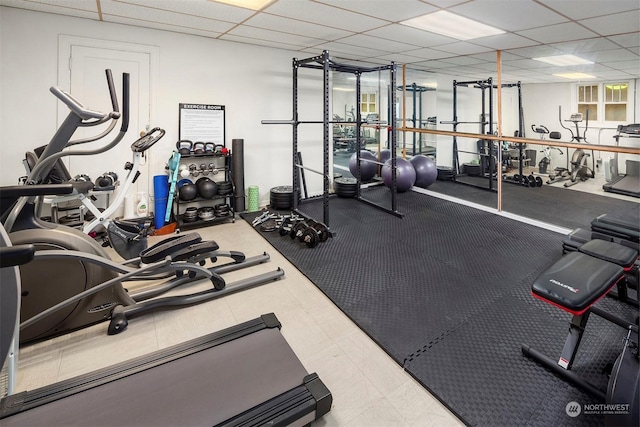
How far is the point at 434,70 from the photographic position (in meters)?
6.93

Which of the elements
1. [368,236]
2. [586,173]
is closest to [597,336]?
[368,236]

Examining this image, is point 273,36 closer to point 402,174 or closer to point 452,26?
point 452,26

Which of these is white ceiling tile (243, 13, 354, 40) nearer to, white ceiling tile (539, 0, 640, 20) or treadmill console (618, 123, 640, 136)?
white ceiling tile (539, 0, 640, 20)

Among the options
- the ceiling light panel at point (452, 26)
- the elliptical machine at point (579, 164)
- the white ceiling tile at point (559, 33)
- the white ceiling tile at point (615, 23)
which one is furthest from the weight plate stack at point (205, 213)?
the elliptical machine at point (579, 164)

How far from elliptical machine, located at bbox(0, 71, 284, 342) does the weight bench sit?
2.22 m

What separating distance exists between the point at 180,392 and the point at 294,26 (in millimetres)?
3671

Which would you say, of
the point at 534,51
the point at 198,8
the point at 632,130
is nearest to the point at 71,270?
the point at 198,8

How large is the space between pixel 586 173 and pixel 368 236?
6091mm

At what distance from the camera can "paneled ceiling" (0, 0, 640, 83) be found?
301 centimetres

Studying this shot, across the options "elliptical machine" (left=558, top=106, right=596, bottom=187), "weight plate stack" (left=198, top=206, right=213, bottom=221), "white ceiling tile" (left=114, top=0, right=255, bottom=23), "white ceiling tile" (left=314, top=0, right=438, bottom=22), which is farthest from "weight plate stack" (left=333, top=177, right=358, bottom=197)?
"elliptical machine" (left=558, top=106, right=596, bottom=187)

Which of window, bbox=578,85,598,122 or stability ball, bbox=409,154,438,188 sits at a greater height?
window, bbox=578,85,598,122

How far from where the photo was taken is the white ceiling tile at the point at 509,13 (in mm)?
2949

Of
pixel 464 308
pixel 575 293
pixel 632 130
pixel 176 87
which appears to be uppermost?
pixel 176 87

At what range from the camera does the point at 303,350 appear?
6.54 ft
